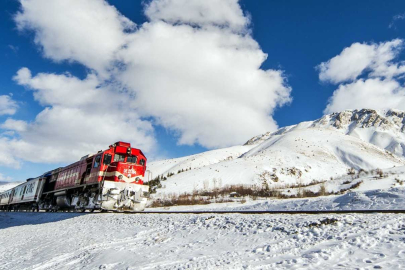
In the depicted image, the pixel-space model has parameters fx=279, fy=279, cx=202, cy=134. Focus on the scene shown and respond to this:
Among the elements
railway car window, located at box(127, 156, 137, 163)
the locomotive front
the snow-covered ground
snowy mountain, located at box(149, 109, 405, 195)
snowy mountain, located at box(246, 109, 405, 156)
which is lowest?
the snow-covered ground

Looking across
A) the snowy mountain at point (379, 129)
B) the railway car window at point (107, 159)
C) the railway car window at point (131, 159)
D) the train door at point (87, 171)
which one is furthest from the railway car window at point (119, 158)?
the snowy mountain at point (379, 129)

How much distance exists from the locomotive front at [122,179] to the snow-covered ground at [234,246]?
5.75 metres

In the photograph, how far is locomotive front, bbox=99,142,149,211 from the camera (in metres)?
15.6

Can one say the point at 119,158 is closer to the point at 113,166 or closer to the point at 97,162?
the point at 113,166

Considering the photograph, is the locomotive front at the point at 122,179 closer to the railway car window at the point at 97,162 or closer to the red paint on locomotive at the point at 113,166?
the red paint on locomotive at the point at 113,166

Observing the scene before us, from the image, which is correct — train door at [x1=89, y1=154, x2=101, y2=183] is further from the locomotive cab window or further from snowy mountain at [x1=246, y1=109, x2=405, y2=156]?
snowy mountain at [x1=246, y1=109, x2=405, y2=156]

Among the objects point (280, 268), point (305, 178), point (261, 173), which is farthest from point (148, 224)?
point (305, 178)

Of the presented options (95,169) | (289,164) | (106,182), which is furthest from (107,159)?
(289,164)

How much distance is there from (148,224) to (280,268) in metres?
6.28

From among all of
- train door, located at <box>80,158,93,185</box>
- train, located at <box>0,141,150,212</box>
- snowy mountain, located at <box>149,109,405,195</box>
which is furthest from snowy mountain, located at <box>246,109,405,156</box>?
train door, located at <box>80,158,93,185</box>

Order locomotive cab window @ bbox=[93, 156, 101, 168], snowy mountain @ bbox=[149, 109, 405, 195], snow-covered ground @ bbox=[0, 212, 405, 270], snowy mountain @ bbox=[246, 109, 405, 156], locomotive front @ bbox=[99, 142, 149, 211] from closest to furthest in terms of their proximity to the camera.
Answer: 1. snow-covered ground @ bbox=[0, 212, 405, 270]
2. locomotive front @ bbox=[99, 142, 149, 211]
3. locomotive cab window @ bbox=[93, 156, 101, 168]
4. snowy mountain @ bbox=[149, 109, 405, 195]
5. snowy mountain @ bbox=[246, 109, 405, 156]

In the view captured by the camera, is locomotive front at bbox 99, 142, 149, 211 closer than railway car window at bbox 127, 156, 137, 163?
Yes

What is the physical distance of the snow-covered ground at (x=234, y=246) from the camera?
15.1 feet

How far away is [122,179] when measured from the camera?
16656mm
